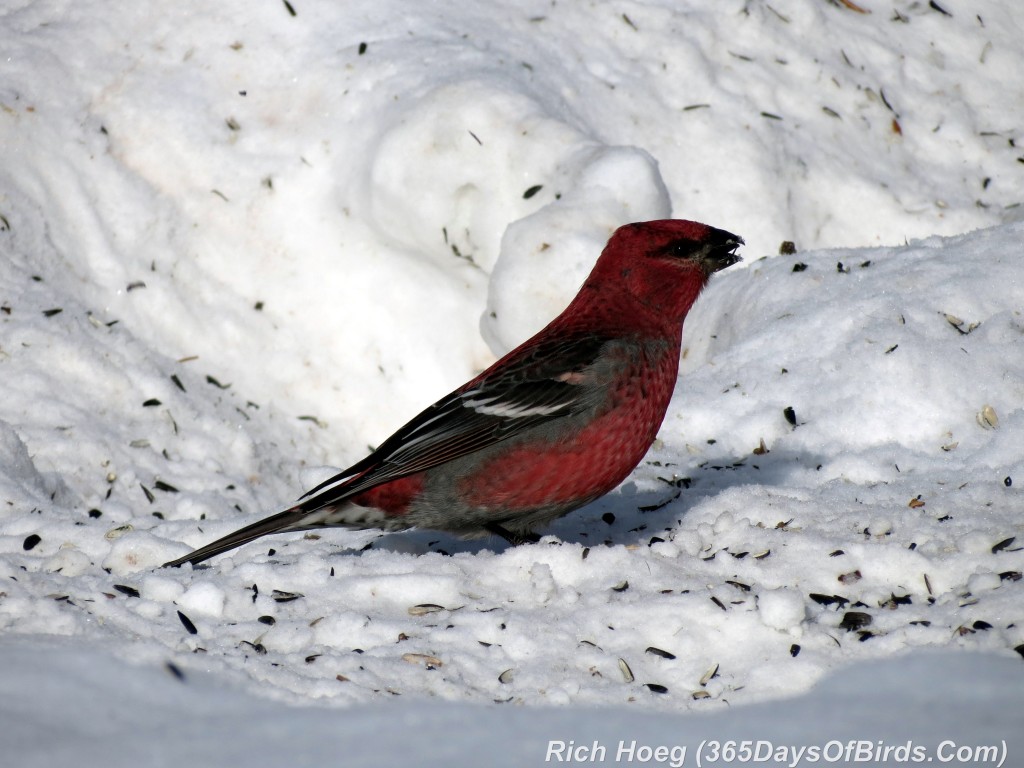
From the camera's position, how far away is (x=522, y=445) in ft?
12.1

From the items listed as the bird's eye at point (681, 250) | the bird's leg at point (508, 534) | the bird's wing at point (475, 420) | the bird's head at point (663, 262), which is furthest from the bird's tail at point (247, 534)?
the bird's eye at point (681, 250)

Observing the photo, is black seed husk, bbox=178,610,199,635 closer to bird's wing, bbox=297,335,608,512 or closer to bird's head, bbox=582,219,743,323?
bird's wing, bbox=297,335,608,512

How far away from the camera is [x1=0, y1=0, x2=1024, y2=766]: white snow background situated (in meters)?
2.75

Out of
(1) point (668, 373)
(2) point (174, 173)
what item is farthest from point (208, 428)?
(1) point (668, 373)

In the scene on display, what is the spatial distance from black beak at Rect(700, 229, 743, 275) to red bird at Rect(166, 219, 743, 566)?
0.84 ft

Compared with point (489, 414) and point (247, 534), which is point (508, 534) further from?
point (247, 534)

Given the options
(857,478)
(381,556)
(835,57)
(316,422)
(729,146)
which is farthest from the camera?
(835,57)

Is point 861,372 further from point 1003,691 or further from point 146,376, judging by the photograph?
point 146,376

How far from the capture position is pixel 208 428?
5.28 m

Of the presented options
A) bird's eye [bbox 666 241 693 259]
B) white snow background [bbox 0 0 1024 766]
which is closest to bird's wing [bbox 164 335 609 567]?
white snow background [bbox 0 0 1024 766]

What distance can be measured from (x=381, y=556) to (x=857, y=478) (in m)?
1.83

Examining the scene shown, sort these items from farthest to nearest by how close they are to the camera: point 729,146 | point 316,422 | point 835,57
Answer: point 835,57 → point 729,146 → point 316,422

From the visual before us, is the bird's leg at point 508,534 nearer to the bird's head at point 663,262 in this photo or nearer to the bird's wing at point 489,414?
the bird's wing at point 489,414

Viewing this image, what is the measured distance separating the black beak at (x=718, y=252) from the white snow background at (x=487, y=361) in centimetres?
79
